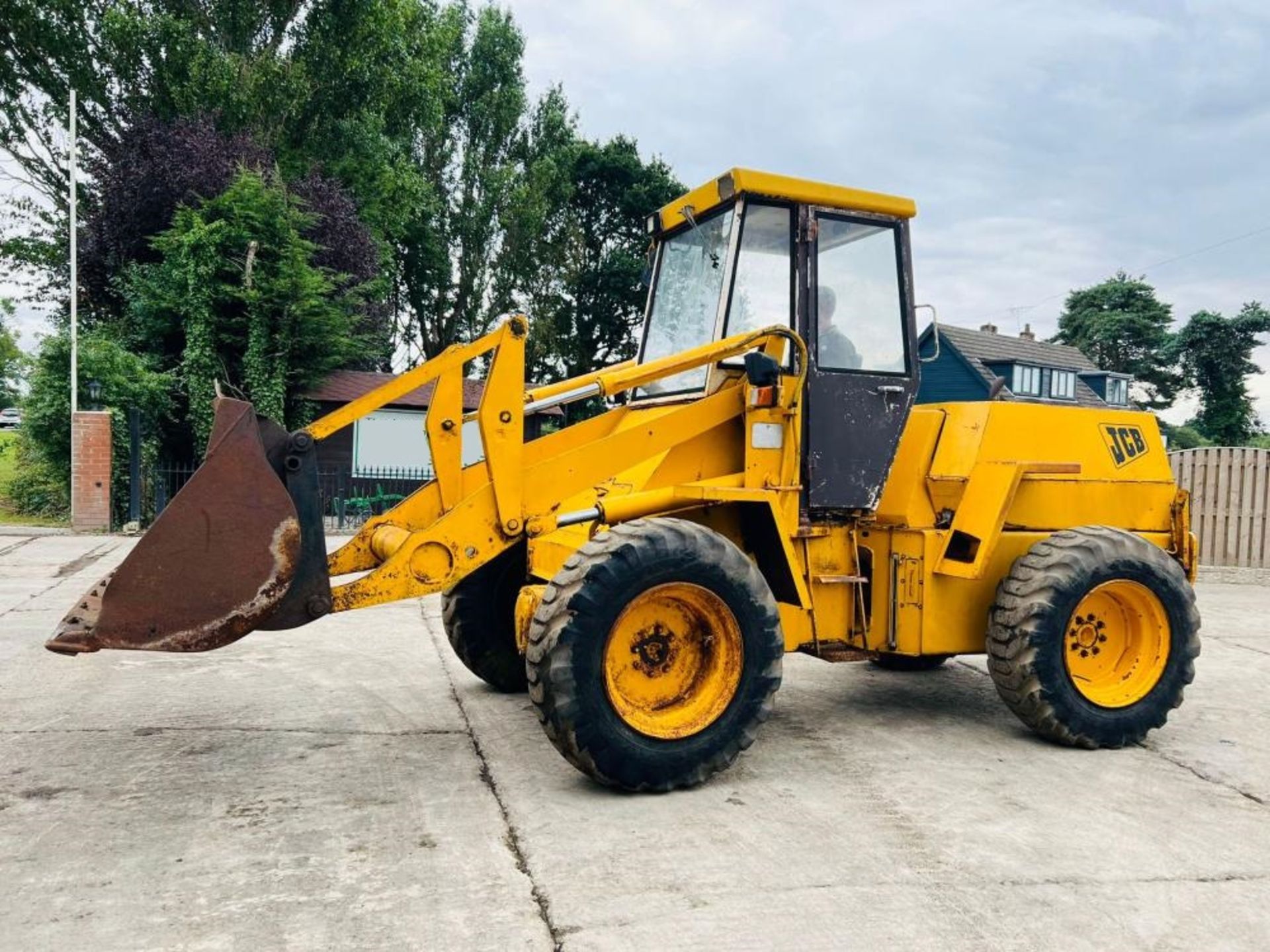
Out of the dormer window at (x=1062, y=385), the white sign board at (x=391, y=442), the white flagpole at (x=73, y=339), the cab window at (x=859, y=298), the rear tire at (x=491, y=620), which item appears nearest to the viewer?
the cab window at (x=859, y=298)

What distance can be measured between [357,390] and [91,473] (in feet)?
26.7

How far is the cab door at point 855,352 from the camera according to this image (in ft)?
17.0

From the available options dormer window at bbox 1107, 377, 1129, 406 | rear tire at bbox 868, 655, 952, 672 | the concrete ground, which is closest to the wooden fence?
rear tire at bbox 868, 655, 952, 672

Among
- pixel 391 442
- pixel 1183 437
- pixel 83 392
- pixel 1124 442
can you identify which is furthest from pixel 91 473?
pixel 1183 437

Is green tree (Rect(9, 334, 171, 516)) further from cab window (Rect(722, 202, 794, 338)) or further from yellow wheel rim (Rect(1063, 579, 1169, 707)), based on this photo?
yellow wheel rim (Rect(1063, 579, 1169, 707))

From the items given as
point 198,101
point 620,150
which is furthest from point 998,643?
point 620,150

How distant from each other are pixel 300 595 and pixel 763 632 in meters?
1.89

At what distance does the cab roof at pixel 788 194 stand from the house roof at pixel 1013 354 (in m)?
30.9

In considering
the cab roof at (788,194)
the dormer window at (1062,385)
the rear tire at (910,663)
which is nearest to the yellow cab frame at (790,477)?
the cab roof at (788,194)

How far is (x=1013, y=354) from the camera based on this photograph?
39031mm

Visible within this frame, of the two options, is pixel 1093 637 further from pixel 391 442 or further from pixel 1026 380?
pixel 1026 380

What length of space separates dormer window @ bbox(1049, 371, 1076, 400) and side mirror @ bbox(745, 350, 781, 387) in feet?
125

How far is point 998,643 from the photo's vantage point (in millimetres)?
5051

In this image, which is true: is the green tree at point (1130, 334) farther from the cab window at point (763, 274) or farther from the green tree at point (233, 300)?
the cab window at point (763, 274)
